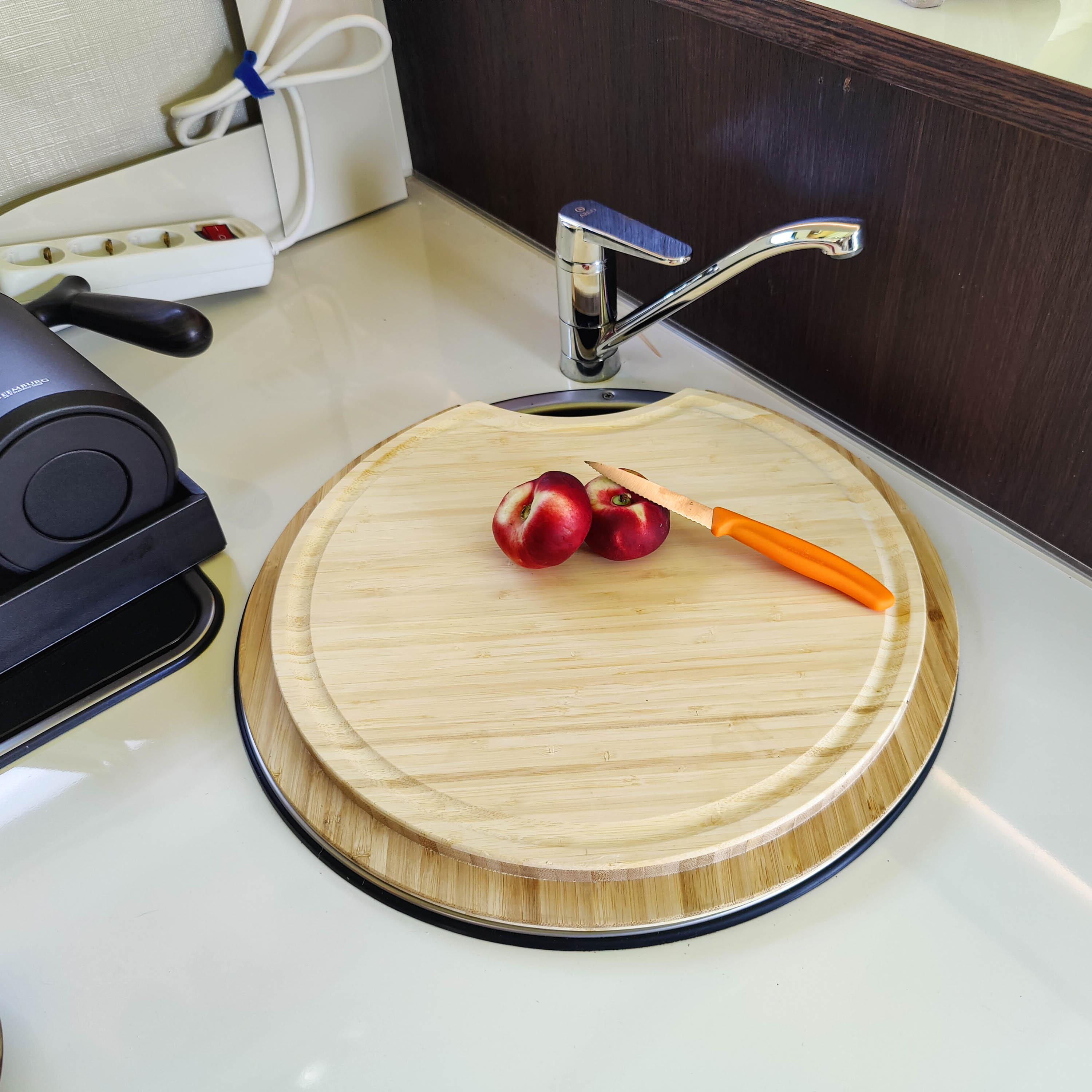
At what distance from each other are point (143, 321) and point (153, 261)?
11.2 inches

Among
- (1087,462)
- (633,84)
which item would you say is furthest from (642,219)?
(1087,462)

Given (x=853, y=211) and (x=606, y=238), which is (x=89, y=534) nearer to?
(x=606, y=238)

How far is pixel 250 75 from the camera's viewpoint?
101 centimetres

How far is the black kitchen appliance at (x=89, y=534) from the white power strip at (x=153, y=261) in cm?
23

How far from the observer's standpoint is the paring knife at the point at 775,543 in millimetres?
663

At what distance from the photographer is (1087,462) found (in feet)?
2.25

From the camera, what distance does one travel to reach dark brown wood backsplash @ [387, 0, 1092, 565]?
26.2 inches

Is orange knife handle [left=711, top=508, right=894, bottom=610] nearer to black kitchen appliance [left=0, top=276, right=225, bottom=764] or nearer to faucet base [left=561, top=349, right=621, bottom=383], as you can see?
faucet base [left=561, top=349, right=621, bottom=383]

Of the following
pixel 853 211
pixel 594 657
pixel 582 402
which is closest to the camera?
pixel 594 657

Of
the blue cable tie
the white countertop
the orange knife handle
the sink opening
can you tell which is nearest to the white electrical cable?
the blue cable tie

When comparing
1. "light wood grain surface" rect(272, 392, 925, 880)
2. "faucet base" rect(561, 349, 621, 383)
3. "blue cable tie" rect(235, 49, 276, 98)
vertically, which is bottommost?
"faucet base" rect(561, 349, 621, 383)

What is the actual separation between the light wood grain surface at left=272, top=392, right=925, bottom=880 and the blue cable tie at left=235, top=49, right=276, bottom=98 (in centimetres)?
47

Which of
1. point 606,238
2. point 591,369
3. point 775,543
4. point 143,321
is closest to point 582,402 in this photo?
point 591,369

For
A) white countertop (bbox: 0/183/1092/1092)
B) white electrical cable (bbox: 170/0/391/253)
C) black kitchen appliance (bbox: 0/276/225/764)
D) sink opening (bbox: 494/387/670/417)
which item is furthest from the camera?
white electrical cable (bbox: 170/0/391/253)
